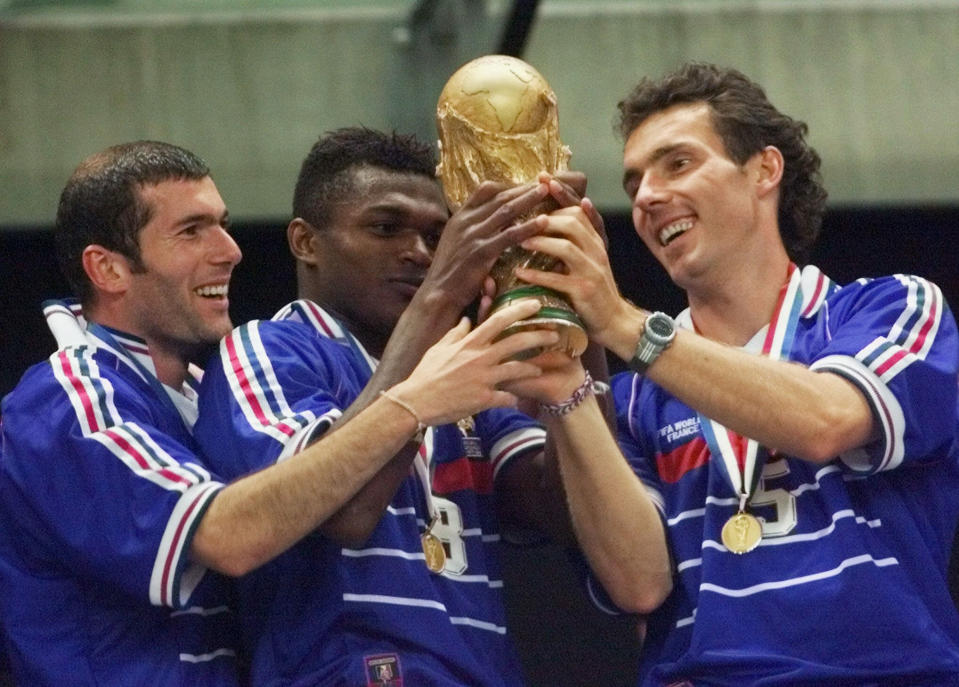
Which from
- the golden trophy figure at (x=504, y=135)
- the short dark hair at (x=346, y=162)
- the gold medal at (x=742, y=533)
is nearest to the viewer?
the golden trophy figure at (x=504, y=135)

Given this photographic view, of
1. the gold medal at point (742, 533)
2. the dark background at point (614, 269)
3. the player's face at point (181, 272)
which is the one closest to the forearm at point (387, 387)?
the player's face at point (181, 272)

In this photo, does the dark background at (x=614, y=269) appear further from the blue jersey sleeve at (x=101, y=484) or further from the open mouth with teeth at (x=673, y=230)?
the blue jersey sleeve at (x=101, y=484)

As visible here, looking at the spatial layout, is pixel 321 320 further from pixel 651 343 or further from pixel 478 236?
pixel 651 343

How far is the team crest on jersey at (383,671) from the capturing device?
297 cm

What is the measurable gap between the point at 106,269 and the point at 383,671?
0.93 metres

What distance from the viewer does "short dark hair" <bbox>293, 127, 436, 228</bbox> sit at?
3.48m

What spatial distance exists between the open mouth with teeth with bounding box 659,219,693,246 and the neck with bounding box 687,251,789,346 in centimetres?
11

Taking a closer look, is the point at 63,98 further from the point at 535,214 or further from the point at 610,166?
the point at 535,214

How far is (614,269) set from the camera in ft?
16.8

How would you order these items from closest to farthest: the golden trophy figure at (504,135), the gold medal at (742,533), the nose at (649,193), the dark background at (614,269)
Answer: the golden trophy figure at (504,135) < the gold medal at (742,533) < the nose at (649,193) < the dark background at (614,269)

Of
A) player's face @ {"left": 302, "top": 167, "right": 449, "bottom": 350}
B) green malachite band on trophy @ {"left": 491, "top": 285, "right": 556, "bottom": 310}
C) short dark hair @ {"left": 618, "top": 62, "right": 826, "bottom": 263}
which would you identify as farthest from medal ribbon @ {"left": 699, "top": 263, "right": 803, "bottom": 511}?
player's face @ {"left": 302, "top": 167, "right": 449, "bottom": 350}

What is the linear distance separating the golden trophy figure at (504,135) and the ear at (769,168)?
0.57 meters

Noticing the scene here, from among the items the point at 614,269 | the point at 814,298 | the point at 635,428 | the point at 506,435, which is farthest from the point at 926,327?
the point at 614,269

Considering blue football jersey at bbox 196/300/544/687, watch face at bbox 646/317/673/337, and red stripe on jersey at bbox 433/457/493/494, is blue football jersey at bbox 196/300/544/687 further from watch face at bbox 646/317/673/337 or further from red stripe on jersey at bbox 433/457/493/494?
watch face at bbox 646/317/673/337
